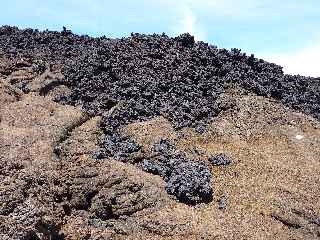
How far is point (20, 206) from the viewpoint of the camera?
1709 cm

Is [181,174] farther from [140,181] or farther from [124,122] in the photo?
[124,122]

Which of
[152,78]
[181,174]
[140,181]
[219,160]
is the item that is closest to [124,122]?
[152,78]

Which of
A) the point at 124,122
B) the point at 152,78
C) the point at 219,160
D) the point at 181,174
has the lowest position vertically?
the point at 181,174

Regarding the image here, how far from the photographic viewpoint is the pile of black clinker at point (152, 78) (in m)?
25.0

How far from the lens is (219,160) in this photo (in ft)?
72.0

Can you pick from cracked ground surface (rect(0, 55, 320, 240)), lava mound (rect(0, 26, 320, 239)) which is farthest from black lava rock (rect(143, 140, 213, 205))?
cracked ground surface (rect(0, 55, 320, 240))

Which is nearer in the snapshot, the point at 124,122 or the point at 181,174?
the point at 181,174

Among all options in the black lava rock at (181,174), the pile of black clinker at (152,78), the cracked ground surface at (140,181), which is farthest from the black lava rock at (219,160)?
the pile of black clinker at (152,78)

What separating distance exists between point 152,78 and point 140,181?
30.3 ft

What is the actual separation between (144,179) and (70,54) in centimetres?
1541

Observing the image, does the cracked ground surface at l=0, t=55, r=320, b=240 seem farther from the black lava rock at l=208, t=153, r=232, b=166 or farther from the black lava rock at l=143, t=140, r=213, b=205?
the black lava rock at l=143, t=140, r=213, b=205

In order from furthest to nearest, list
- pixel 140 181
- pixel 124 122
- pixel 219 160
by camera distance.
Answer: pixel 124 122
pixel 219 160
pixel 140 181

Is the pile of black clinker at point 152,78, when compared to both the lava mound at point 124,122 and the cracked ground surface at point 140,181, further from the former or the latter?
the cracked ground surface at point 140,181

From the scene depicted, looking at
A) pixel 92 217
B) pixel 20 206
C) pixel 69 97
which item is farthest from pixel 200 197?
pixel 69 97
